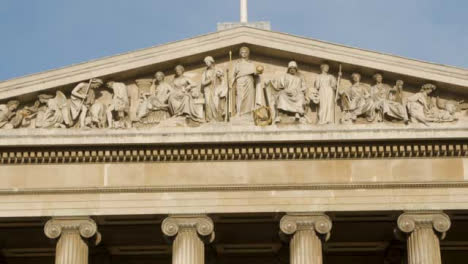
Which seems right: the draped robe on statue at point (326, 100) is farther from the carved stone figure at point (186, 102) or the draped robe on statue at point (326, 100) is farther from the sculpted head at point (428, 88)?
the carved stone figure at point (186, 102)

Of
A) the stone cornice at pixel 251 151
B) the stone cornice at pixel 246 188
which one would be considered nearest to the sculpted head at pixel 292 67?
the stone cornice at pixel 251 151

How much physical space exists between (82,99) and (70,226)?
3455 millimetres

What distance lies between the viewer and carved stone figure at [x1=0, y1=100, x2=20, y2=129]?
114 feet

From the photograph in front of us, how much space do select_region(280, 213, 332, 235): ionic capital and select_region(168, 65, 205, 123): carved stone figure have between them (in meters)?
3.58

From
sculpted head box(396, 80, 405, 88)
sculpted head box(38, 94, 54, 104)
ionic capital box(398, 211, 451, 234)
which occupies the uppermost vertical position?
sculpted head box(396, 80, 405, 88)

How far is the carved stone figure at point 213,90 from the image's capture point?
34594 mm

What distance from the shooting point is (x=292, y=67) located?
3478 centimetres

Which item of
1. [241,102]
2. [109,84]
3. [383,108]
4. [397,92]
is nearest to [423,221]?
[383,108]

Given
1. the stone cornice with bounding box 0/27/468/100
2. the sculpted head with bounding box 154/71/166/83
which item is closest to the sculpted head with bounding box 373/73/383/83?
the stone cornice with bounding box 0/27/468/100

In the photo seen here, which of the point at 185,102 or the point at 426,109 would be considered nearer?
the point at 426,109

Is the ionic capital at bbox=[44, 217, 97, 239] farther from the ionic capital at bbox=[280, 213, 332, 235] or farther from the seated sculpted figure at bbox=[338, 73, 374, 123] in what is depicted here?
the seated sculpted figure at bbox=[338, 73, 374, 123]

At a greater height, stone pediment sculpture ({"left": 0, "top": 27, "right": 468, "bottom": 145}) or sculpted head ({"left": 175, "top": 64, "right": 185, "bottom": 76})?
sculpted head ({"left": 175, "top": 64, "right": 185, "bottom": 76})

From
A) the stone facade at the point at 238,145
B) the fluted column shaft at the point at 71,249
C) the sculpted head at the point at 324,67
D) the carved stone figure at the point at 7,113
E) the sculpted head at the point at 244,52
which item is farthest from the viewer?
the sculpted head at the point at 244,52

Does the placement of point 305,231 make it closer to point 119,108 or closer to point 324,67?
point 324,67
